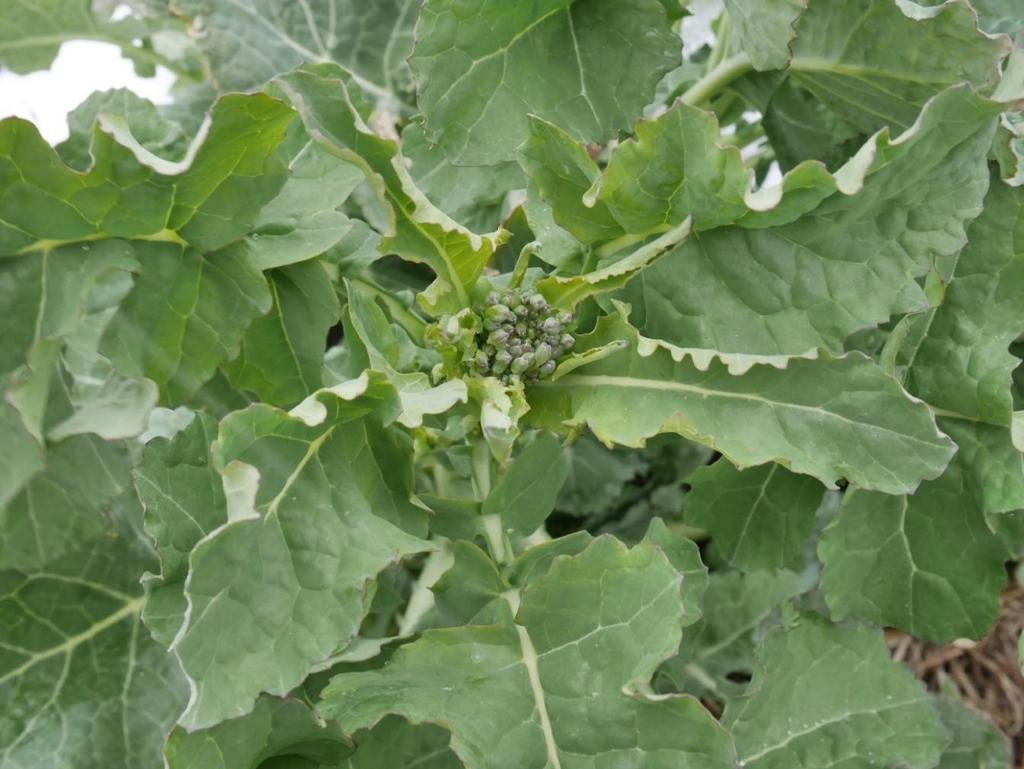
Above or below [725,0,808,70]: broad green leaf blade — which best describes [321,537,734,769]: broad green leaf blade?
below

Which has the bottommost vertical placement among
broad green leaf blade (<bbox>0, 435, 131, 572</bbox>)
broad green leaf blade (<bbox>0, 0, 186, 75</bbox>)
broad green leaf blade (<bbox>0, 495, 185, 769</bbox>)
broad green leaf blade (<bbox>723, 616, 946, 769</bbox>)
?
broad green leaf blade (<bbox>723, 616, 946, 769</bbox>)

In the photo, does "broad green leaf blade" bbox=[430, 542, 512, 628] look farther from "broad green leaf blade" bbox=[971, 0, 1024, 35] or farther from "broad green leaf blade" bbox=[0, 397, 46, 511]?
"broad green leaf blade" bbox=[971, 0, 1024, 35]

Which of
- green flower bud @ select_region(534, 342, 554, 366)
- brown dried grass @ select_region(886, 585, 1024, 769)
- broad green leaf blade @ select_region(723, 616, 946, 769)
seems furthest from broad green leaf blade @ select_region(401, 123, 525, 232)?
brown dried grass @ select_region(886, 585, 1024, 769)

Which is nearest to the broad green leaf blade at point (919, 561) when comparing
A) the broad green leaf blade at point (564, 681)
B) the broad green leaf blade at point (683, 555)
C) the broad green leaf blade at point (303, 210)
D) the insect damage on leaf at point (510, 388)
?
the insect damage on leaf at point (510, 388)

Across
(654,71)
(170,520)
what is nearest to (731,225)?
(654,71)

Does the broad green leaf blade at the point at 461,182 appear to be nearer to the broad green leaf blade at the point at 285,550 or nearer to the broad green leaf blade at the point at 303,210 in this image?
the broad green leaf blade at the point at 303,210

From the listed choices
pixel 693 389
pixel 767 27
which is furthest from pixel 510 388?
pixel 767 27

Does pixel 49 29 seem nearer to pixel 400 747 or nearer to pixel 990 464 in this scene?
pixel 400 747
